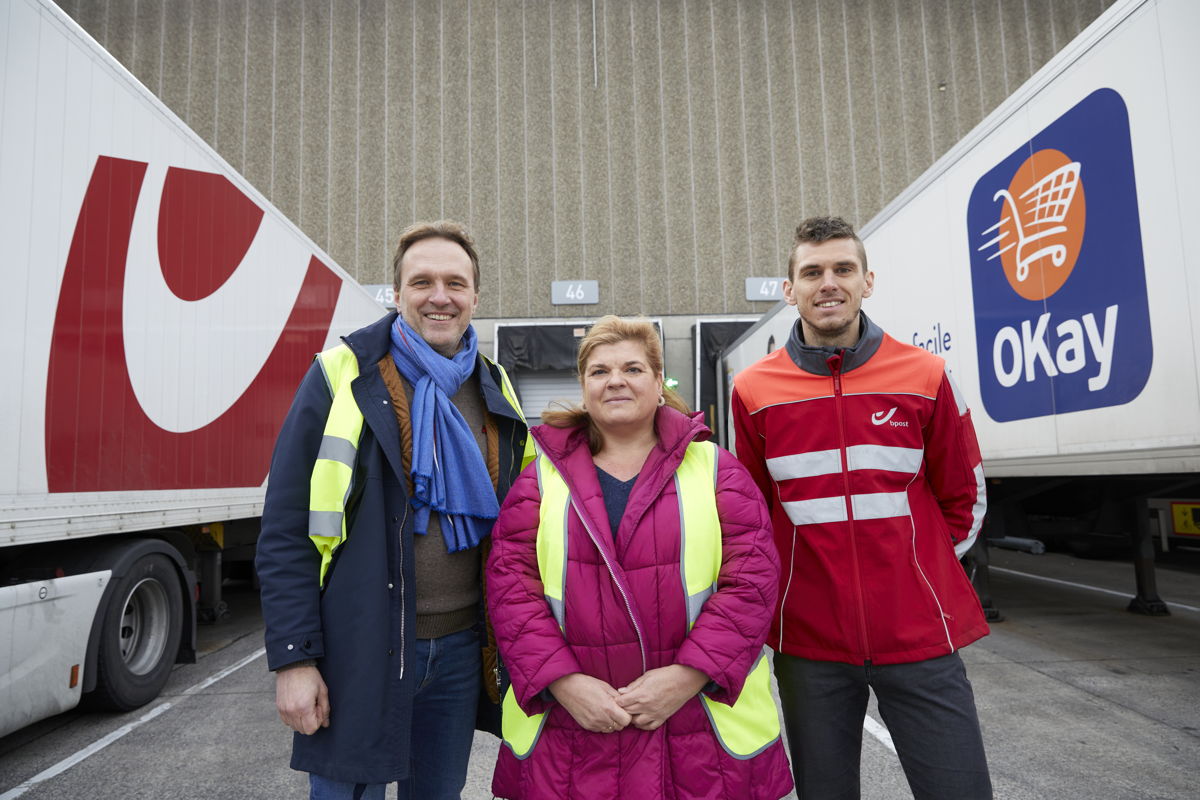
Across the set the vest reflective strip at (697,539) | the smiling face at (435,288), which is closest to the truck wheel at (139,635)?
the smiling face at (435,288)

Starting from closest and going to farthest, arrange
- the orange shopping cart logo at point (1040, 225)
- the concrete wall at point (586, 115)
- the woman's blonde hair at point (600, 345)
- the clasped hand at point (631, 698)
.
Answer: the clasped hand at point (631, 698)
the woman's blonde hair at point (600, 345)
the orange shopping cart logo at point (1040, 225)
the concrete wall at point (586, 115)

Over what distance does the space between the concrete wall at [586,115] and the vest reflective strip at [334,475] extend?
1400cm

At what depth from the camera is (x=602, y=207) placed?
15930 millimetres

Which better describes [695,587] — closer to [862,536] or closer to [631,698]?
[631,698]

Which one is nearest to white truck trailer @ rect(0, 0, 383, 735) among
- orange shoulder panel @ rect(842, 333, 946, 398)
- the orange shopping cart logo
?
orange shoulder panel @ rect(842, 333, 946, 398)

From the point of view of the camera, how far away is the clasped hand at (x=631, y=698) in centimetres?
166

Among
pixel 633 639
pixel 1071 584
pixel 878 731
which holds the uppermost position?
pixel 633 639

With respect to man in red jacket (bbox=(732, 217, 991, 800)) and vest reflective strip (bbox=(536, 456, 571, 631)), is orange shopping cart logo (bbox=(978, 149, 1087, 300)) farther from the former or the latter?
vest reflective strip (bbox=(536, 456, 571, 631))

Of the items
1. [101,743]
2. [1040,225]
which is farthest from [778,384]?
[101,743]

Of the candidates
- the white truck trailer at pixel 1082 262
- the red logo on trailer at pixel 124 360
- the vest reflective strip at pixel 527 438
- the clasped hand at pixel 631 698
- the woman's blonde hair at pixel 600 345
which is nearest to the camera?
the clasped hand at pixel 631 698

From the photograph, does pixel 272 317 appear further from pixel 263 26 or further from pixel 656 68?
pixel 263 26

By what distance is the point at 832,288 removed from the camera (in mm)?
2109

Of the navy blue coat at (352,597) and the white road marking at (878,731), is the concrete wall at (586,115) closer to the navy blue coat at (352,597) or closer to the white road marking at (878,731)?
the white road marking at (878,731)

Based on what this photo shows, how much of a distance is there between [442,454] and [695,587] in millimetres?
749
